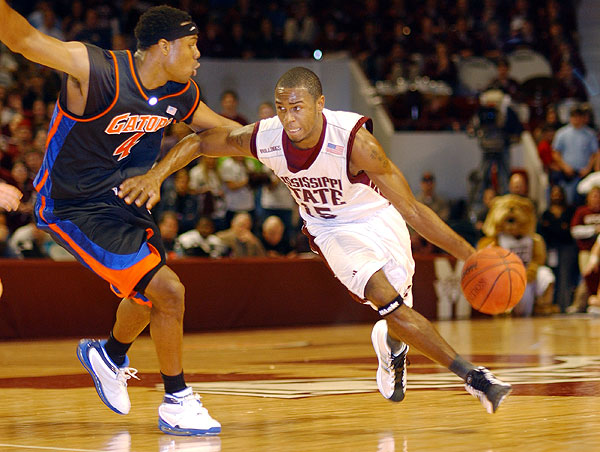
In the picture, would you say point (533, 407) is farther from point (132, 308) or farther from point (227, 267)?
point (227, 267)

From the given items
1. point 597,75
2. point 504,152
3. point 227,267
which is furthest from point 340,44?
point 227,267

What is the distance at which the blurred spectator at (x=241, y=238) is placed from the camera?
41.6 feet

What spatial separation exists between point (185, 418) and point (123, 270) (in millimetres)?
773

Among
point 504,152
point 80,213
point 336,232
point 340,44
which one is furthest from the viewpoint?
point 340,44

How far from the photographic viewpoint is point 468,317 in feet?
45.9

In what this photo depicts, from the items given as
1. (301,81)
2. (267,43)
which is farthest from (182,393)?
(267,43)

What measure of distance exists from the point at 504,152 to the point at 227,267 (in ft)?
18.8

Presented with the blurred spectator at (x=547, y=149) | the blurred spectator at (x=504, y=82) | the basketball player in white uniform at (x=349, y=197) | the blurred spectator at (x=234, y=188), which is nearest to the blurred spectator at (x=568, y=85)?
the blurred spectator at (x=504, y=82)

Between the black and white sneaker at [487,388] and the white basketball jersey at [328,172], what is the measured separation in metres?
1.28

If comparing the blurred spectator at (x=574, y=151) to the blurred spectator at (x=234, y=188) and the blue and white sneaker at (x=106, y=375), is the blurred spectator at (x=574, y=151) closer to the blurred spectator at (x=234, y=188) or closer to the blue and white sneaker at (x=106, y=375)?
the blurred spectator at (x=234, y=188)

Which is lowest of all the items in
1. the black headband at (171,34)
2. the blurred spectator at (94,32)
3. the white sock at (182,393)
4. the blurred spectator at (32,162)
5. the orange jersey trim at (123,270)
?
the white sock at (182,393)

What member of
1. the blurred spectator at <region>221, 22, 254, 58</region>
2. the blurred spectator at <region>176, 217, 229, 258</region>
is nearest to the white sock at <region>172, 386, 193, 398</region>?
the blurred spectator at <region>176, 217, 229, 258</region>

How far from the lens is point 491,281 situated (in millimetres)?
5301

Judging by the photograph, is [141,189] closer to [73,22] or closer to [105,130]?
[105,130]
